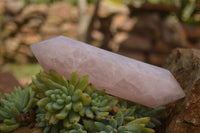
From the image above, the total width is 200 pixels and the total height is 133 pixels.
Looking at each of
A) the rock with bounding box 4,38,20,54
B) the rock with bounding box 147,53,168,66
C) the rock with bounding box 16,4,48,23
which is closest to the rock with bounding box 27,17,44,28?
the rock with bounding box 16,4,48,23

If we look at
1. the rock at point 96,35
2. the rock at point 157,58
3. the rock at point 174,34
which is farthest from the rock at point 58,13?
the rock at point 174,34

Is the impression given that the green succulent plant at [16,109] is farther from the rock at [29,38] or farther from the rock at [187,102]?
the rock at [29,38]

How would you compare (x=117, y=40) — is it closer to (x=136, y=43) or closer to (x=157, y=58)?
(x=136, y=43)

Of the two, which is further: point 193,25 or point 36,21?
point 36,21

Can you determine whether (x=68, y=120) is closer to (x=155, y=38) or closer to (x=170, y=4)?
(x=155, y=38)

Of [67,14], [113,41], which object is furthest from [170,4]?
[67,14]

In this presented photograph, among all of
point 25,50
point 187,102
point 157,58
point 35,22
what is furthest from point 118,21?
point 187,102

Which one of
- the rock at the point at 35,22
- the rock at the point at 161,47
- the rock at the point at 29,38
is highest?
the rock at the point at 35,22
